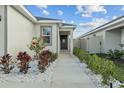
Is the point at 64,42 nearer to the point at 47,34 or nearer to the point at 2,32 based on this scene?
the point at 47,34

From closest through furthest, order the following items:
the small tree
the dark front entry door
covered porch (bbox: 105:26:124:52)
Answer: the small tree
covered porch (bbox: 105:26:124:52)
the dark front entry door

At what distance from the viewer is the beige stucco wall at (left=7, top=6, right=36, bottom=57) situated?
12.5m

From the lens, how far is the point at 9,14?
12.4 meters

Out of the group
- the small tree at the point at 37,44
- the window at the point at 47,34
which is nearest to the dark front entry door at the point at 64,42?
the window at the point at 47,34

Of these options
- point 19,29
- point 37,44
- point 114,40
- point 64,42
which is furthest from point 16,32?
point 64,42

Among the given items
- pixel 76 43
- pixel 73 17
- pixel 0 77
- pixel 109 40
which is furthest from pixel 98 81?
pixel 76 43

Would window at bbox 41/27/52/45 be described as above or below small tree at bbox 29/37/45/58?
above

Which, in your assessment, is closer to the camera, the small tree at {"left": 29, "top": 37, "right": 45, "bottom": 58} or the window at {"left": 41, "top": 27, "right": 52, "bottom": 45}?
the small tree at {"left": 29, "top": 37, "right": 45, "bottom": 58}

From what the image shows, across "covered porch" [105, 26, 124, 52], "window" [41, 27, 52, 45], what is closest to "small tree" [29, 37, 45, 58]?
"window" [41, 27, 52, 45]

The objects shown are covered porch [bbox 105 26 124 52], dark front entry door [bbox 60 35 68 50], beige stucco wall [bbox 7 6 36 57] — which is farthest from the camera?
dark front entry door [bbox 60 35 68 50]

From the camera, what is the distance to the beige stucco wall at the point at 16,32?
12.5 meters

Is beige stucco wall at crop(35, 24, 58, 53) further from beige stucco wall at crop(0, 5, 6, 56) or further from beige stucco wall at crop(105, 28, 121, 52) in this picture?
beige stucco wall at crop(0, 5, 6, 56)

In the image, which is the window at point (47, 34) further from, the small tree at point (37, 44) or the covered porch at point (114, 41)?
the covered porch at point (114, 41)
